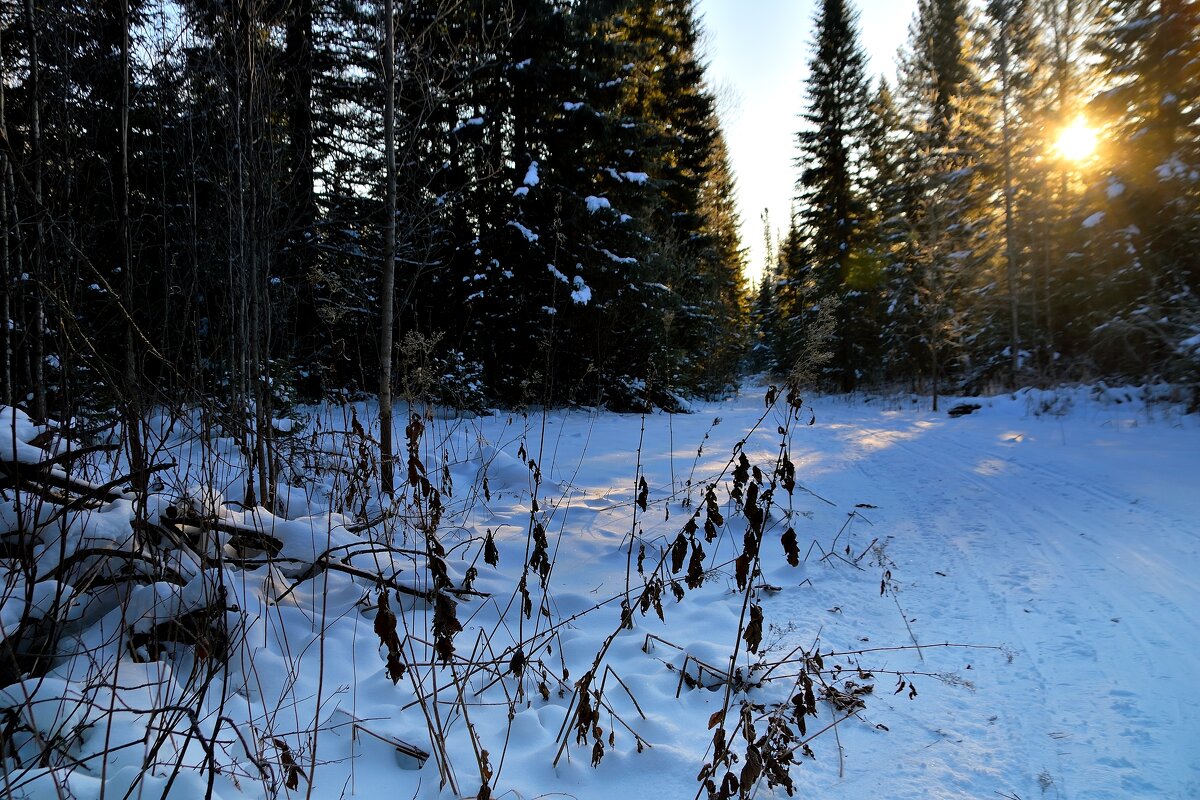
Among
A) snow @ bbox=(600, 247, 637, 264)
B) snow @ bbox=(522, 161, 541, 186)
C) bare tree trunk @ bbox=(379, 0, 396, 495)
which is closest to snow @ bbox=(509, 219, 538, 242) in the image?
snow @ bbox=(522, 161, 541, 186)

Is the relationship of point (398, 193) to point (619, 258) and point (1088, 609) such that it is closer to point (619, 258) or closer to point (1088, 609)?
point (1088, 609)

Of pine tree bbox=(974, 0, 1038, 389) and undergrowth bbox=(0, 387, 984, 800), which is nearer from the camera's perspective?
undergrowth bbox=(0, 387, 984, 800)

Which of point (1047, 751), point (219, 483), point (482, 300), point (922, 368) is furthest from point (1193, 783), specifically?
point (922, 368)

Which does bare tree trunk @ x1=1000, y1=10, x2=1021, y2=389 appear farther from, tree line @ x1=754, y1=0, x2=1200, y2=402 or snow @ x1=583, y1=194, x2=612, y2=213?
snow @ x1=583, y1=194, x2=612, y2=213

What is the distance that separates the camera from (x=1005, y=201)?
55.4ft

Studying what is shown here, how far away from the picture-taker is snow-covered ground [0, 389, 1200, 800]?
1755 mm

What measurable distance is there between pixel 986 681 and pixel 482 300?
1081 centimetres

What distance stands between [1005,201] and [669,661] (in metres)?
19.6

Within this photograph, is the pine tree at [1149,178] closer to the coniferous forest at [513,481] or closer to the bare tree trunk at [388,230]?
the coniferous forest at [513,481]

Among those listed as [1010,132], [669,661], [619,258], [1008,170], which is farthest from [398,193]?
[1010,132]

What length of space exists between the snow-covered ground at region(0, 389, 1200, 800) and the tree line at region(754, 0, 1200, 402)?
1.52 metres

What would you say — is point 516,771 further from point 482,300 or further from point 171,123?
point 482,300

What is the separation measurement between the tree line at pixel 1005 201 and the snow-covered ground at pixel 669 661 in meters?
1.52

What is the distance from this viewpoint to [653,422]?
38.7ft
